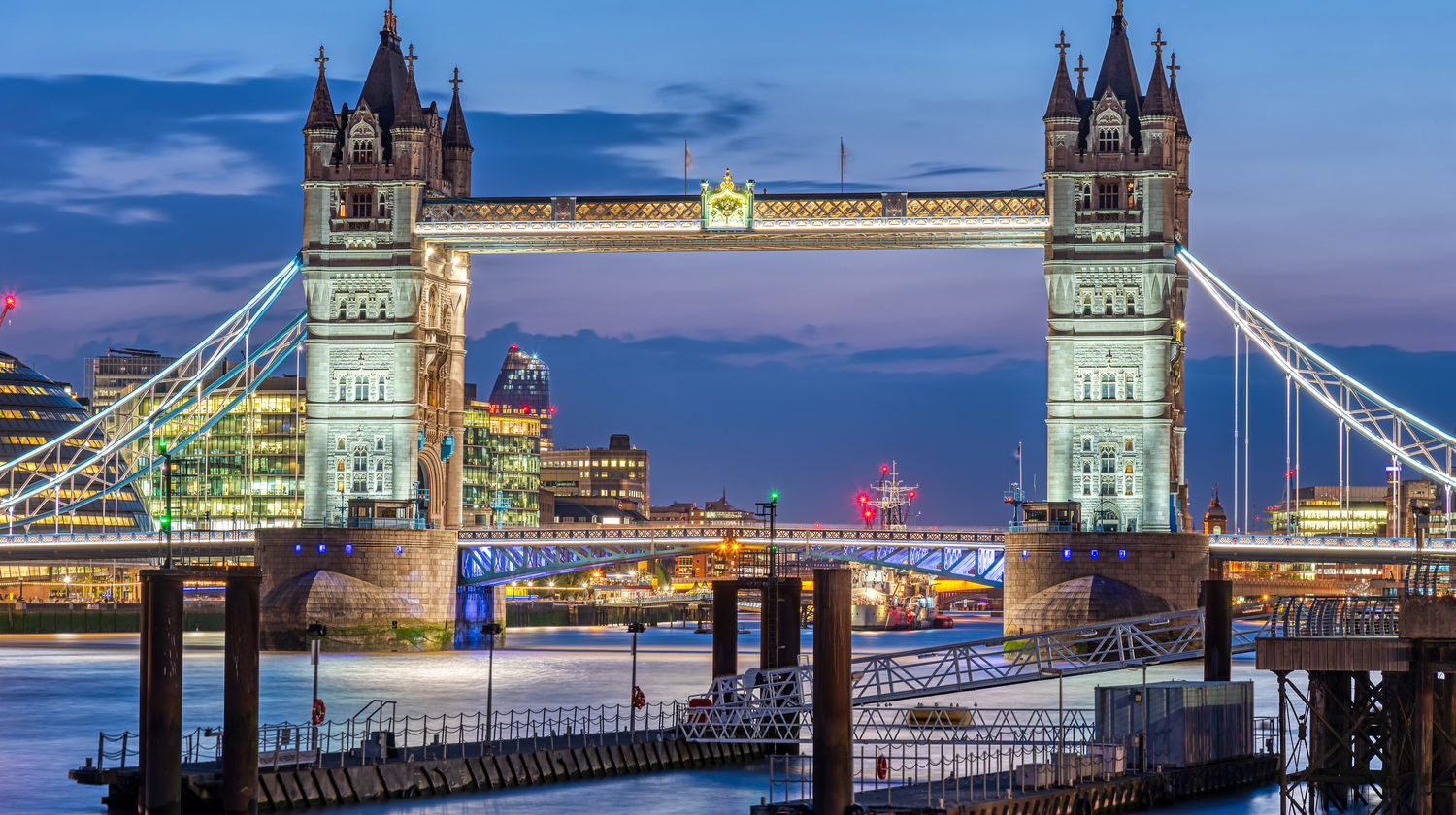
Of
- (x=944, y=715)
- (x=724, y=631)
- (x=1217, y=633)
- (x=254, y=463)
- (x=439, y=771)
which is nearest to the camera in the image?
(x=439, y=771)

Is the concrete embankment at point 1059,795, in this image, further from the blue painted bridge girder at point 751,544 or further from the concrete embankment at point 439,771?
the blue painted bridge girder at point 751,544

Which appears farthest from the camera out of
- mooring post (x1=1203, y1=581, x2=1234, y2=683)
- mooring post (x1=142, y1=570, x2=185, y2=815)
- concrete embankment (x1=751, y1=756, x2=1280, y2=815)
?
mooring post (x1=1203, y1=581, x2=1234, y2=683)

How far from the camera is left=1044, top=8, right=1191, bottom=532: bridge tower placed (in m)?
100

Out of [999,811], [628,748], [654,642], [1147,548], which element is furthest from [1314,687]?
[654,642]

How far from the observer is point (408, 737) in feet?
211

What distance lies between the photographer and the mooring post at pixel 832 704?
4400 cm

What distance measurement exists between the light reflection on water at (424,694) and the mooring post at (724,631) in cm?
448

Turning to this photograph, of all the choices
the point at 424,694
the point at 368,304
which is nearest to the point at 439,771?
the point at 424,694

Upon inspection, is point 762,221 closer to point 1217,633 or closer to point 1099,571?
point 1099,571

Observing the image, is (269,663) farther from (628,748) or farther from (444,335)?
(628,748)

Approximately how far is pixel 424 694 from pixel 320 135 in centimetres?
3674

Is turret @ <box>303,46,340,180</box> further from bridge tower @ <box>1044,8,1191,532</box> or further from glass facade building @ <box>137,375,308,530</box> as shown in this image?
glass facade building @ <box>137,375,308,530</box>

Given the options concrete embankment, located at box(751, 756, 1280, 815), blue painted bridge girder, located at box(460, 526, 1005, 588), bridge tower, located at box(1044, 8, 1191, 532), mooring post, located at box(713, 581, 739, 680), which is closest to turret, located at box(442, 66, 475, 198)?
blue painted bridge girder, located at box(460, 526, 1005, 588)

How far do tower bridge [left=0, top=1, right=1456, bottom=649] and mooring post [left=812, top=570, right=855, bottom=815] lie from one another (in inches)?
2155
